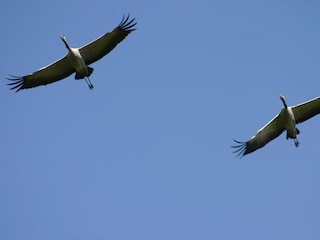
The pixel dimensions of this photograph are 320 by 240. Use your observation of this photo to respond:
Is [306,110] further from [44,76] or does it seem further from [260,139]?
[44,76]

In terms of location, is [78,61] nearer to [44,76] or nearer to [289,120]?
[44,76]

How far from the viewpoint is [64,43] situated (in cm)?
1820

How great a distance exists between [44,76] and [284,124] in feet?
24.0

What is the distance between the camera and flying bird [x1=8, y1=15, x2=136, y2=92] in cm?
1796

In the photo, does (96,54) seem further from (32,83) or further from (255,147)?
(255,147)

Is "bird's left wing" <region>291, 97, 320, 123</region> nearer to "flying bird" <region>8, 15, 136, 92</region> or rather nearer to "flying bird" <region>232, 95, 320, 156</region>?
"flying bird" <region>232, 95, 320, 156</region>

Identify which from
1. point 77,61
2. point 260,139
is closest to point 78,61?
point 77,61

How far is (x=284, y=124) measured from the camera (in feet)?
61.2

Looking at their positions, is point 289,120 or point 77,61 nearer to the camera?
point 77,61

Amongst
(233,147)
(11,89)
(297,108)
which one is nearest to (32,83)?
(11,89)

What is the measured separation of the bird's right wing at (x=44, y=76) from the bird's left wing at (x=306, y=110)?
22.3 ft

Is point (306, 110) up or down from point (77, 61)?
up

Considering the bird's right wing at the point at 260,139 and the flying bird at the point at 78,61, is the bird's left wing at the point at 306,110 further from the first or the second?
the flying bird at the point at 78,61

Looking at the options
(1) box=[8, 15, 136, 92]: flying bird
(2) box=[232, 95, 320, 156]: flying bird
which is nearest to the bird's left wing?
(2) box=[232, 95, 320, 156]: flying bird
